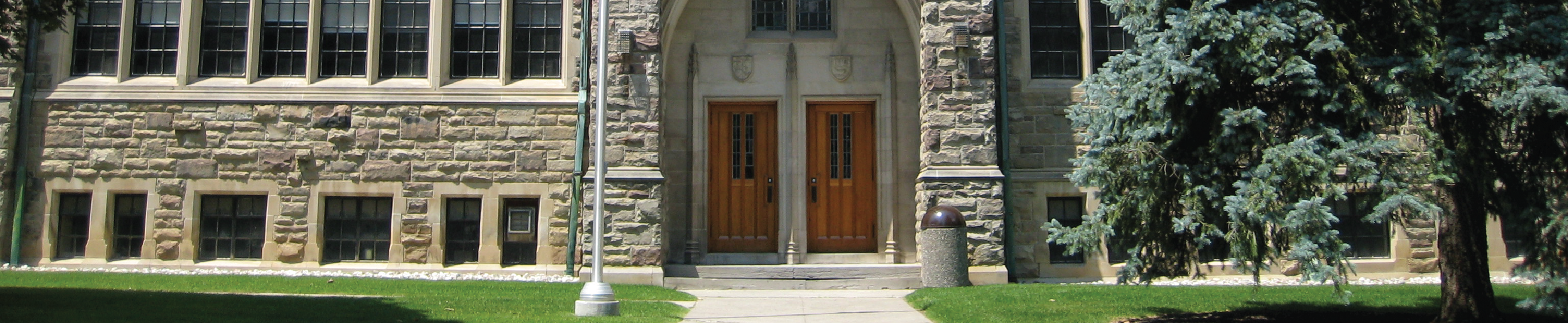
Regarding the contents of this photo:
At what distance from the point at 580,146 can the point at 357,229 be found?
296 centimetres

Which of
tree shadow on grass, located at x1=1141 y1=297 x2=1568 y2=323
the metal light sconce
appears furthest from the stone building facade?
tree shadow on grass, located at x1=1141 y1=297 x2=1568 y2=323

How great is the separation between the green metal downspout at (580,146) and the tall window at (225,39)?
14.0ft

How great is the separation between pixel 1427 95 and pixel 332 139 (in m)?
11.3

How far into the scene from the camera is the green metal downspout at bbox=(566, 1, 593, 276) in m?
12.6

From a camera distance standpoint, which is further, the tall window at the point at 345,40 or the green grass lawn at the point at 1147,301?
the tall window at the point at 345,40

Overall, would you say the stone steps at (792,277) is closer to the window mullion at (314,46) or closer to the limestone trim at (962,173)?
the limestone trim at (962,173)

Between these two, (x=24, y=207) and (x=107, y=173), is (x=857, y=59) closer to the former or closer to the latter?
(x=107, y=173)

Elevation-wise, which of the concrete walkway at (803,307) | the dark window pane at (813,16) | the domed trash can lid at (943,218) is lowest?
the concrete walkway at (803,307)

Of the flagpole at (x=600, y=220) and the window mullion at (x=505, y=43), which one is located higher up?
the window mullion at (x=505, y=43)

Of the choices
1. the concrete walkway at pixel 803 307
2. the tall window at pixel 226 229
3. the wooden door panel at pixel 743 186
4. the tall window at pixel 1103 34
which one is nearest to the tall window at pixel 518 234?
the wooden door panel at pixel 743 186

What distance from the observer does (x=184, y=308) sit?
778 centimetres

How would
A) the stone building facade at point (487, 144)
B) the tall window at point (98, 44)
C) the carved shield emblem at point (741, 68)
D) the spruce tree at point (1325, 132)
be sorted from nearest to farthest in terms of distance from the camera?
the spruce tree at point (1325, 132), the stone building facade at point (487, 144), the carved shield emblem at point (741, 68), the tall window at point (98, 44)

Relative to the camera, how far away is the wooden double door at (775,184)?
12.9m

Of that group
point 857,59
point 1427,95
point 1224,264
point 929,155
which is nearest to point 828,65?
point 857,59
